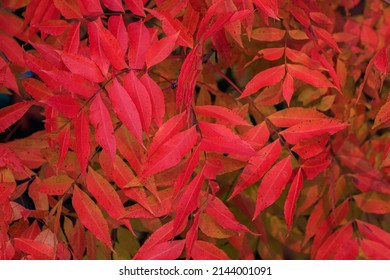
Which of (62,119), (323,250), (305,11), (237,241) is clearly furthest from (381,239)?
(62,119)

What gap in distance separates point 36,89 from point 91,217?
18cm

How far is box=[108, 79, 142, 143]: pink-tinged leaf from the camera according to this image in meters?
0.59

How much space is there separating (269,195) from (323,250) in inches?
7.4

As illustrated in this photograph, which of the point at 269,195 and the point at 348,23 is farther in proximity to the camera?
the point at 348,23

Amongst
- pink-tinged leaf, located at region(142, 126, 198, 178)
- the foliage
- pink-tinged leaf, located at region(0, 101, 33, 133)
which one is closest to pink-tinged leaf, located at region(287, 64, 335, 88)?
the foliage

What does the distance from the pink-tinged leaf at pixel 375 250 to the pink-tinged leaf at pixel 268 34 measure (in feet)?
0.95

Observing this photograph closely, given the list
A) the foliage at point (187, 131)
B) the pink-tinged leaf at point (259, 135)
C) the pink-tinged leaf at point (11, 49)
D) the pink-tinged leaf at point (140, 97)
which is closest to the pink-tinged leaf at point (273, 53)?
the foliage at point (187, 131)

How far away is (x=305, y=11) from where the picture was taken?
789mm

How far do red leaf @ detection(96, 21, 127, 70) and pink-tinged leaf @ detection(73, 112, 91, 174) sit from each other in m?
0.07

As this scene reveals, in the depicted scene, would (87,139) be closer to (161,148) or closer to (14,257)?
(161,148)

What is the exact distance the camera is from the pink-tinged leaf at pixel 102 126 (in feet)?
1.98

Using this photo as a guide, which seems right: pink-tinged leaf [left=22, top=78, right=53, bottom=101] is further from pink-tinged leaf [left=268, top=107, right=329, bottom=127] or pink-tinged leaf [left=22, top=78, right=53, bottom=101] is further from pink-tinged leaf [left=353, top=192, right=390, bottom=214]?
pink-tinged leaf [left=353, top=192, right=390, bottom=214]

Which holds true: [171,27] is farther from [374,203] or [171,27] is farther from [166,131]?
[374,203]

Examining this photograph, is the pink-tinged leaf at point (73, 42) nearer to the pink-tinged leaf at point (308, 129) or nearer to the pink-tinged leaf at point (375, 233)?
the pink-tinged leaf at point (308, 129)
